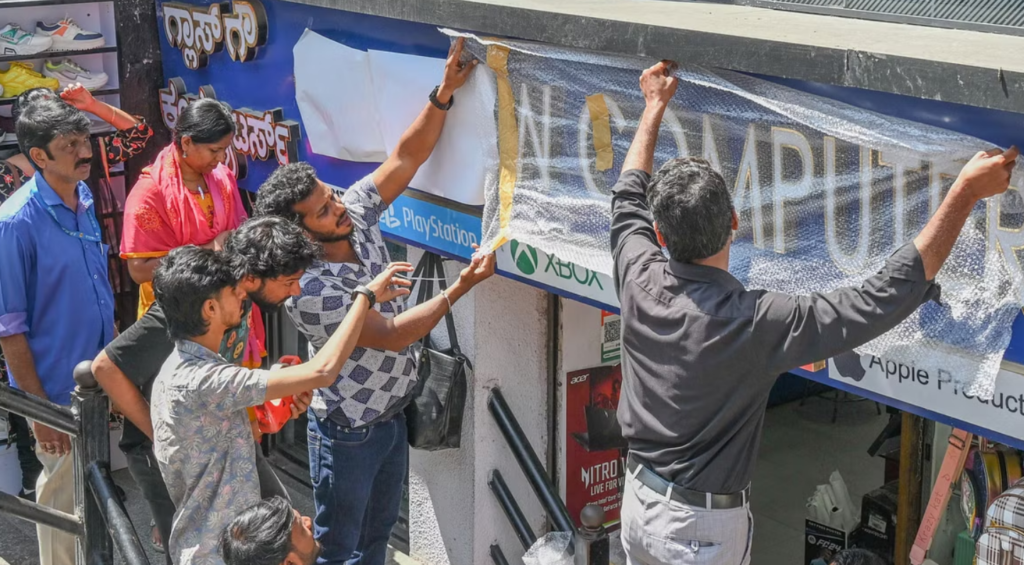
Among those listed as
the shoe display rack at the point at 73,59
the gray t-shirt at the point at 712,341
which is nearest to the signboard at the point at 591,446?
the gray t-shirt at the point at 712,341

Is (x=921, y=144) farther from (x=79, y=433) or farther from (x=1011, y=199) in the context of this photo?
(x=79, y=433)

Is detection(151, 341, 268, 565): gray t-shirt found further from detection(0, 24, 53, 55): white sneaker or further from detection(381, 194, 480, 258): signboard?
detection(0, 24, 53, 55): white sneaker

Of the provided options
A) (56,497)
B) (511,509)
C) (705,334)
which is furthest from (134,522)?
(705,334)

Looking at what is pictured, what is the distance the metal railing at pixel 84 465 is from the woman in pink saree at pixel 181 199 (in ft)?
2.78

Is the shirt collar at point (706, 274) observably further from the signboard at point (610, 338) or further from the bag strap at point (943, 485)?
the signboard at point (610, 338)

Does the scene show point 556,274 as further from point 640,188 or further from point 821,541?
point 821,541

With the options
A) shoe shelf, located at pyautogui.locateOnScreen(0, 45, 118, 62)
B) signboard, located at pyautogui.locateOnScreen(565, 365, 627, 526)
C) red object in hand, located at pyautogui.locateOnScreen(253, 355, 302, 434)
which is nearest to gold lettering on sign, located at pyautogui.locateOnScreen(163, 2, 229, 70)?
shoe shelf, located at pyautogui.locateOnScreen(0, 45, 118, 62)

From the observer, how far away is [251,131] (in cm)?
584

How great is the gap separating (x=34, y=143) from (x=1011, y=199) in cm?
363

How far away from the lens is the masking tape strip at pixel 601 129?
3736mm

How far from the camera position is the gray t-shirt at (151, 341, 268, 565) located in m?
3.34

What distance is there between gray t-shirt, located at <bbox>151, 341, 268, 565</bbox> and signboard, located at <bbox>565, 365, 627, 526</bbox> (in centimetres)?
175

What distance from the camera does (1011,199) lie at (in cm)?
277

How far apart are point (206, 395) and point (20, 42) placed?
362cm
